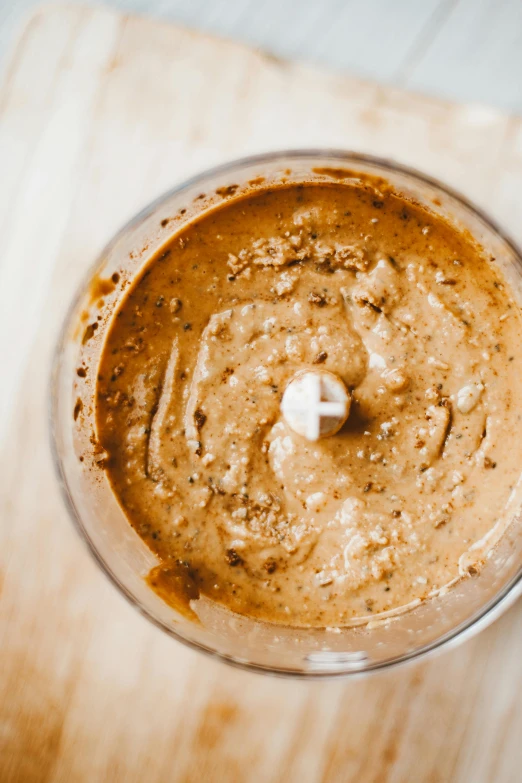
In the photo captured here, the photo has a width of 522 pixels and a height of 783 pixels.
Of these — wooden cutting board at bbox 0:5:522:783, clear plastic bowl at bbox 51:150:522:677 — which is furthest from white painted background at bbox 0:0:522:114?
clear plastic bowl at bbox 51:150:522:677

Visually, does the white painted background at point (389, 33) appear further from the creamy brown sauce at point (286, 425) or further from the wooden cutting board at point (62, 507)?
the creamy brown sauce at point (286, 425)

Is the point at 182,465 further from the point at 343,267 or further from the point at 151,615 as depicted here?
the point at 343,267

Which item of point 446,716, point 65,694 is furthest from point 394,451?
point 65,694

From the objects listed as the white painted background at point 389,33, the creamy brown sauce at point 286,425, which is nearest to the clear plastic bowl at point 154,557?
the creamy brown sauce at point 286,425

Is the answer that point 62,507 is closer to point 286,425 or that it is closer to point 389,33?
point 286,425

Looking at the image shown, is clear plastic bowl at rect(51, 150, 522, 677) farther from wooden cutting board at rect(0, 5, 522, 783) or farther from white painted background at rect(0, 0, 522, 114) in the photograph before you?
white painted background at rect(0, 0, 522, 114)

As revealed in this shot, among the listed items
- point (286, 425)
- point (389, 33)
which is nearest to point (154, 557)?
Answer: point (286, 425)

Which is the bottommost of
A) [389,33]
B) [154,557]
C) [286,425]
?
[154,557]

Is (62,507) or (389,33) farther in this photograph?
(389,33)
